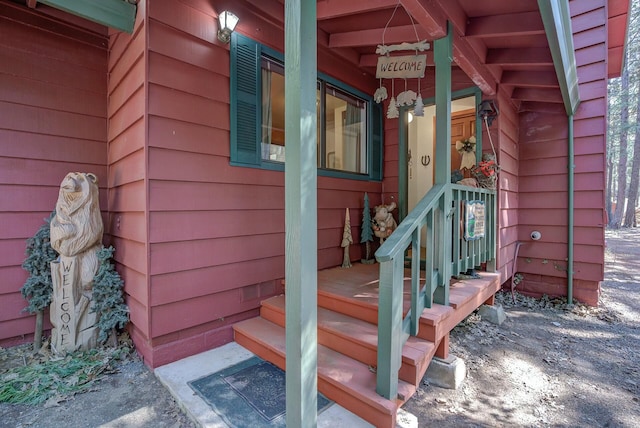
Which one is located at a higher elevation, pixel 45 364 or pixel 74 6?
pixel 74 6

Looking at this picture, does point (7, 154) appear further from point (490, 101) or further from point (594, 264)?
point (594, 264)

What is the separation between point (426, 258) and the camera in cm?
204

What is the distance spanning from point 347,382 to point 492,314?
2.38 meters

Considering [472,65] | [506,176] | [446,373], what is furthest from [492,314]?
[472,65]

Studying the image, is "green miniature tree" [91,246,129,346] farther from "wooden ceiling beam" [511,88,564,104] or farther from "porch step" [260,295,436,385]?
"wooden ceiling beam" [511,88,564,104]

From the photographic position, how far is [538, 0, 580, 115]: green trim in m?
1.95

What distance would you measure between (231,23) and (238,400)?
2.75 metres

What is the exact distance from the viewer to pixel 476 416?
1980mm

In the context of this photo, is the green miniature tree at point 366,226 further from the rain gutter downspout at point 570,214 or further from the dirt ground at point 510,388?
the rain gutter downspout at point 570,214

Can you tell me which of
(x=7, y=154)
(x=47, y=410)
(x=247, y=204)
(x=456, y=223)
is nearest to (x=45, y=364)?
(x=47, y=410)

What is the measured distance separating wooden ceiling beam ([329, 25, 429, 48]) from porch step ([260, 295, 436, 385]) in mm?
2387

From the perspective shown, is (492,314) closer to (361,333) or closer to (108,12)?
(361,333)

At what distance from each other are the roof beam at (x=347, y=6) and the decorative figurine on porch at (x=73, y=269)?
247 cm

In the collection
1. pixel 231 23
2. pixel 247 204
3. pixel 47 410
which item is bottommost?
pixel 47 410
